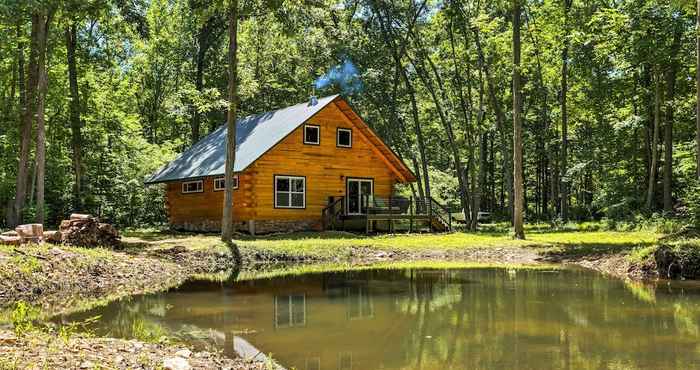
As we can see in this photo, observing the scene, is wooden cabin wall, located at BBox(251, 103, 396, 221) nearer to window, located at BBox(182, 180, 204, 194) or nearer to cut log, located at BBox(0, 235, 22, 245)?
window, located at BBox(182, 180, 204, 194)

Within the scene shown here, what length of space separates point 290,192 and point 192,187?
5343mm

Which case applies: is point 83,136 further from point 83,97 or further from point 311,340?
point 311,340

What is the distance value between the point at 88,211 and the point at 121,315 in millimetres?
22536

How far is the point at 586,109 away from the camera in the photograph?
34719mm

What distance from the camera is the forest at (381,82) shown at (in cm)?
2334

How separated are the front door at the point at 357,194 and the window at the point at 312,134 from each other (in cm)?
256

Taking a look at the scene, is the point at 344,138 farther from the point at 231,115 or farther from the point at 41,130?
the point at 41,130

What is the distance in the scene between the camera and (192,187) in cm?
2830

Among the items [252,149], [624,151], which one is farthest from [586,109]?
[252,149]

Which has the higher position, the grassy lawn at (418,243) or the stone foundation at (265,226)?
the stone foundation at (265,226)

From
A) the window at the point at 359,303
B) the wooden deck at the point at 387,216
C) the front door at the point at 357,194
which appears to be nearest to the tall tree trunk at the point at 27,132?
the wooden deck at the point at 387,216

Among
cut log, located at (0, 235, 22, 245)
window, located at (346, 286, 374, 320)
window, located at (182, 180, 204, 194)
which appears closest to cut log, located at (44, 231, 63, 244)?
cut log, located at (0, 235, 22, 245)

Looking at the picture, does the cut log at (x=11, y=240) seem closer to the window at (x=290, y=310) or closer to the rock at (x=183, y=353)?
the window at (x=290, y=310)

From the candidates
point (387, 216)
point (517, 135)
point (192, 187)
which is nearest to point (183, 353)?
point (517, 135)
